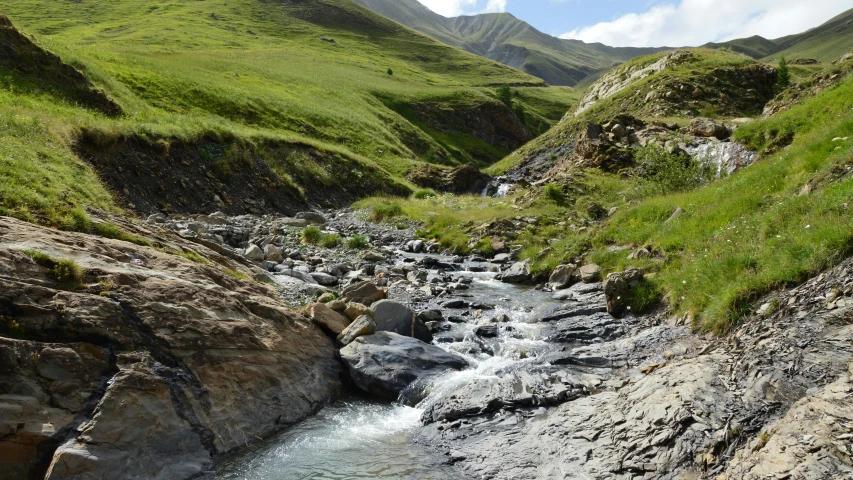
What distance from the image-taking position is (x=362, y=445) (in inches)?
345

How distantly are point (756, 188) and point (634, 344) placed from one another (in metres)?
7.65

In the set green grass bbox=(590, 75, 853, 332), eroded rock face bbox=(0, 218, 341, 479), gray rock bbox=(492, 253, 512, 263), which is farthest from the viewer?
gray rock bbox=(492, 253, 512, 263)

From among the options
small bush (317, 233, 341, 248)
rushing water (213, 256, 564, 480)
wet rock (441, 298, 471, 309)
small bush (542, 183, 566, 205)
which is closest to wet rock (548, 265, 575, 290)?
wet rock (441, 298, 471, 309)

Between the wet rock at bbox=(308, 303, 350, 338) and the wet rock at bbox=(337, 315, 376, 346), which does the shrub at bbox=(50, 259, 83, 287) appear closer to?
the wet rock at bbox=(308, 303, 350, 338)

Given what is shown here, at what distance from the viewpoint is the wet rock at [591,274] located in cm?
1640

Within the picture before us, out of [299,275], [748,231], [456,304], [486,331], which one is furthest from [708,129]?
[299,275]

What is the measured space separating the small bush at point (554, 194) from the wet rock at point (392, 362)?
68.5 ft

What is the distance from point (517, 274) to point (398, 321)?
7717mm

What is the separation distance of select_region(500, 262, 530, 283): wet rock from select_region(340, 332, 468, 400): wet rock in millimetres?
7815

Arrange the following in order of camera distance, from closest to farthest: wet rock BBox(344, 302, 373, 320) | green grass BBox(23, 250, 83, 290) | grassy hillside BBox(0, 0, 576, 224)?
1. green grass BBox(23, 250, 83, 290)
2. wet rock BBox(344, 302, 373, 320)
3. grassy hillside BBox(0, 0, 576, 224)

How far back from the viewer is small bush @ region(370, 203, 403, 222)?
33.6m

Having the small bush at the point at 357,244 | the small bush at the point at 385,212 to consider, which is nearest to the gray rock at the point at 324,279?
the small bush at the point at 357,244

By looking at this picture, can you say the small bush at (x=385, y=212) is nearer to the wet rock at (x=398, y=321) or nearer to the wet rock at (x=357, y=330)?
the wet rock at (x=398, y=321)

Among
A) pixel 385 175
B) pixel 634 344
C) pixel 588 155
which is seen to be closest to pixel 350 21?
pixel 385 175
